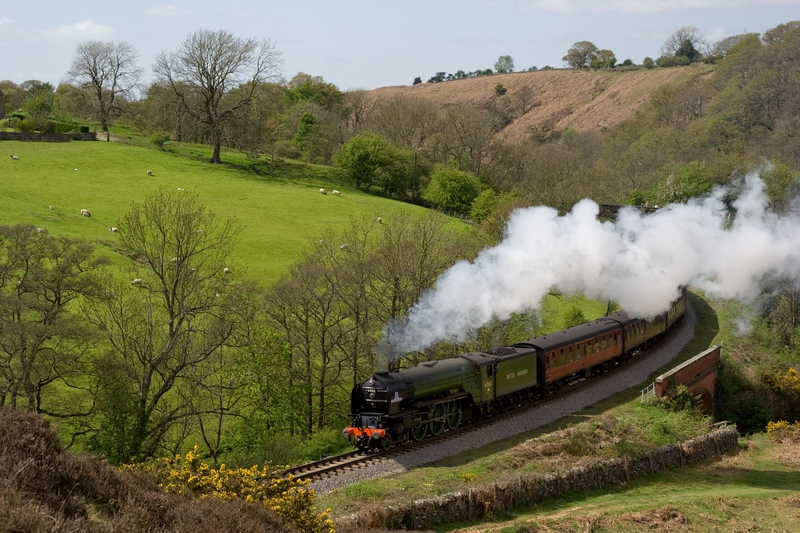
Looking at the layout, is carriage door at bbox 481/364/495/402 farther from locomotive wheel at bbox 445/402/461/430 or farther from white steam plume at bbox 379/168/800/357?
white steam plume at bbox 379/168/800/357

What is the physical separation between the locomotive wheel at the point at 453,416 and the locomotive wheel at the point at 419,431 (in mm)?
1256

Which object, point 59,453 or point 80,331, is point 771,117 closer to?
point 80,331

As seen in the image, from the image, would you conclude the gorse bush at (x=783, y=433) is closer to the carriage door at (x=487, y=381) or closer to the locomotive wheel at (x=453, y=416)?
the carriage door at (x=487, y=381)

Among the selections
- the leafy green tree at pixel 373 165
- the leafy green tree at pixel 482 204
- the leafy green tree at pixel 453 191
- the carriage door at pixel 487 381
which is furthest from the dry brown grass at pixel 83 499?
the leafy green tree at pixel 373 165

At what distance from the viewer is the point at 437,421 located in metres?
27.2

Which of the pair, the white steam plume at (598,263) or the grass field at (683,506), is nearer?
the grass field at (683,506)

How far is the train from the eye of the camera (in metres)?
25.1

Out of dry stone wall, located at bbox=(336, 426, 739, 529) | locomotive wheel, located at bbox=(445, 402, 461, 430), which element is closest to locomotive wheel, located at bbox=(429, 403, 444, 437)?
locomotive wheel, located at bbox=(445, 402, 461, 430)

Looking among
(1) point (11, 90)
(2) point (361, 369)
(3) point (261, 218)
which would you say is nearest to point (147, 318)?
(2) point (361, 369)

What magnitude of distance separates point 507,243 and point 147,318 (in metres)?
16.1

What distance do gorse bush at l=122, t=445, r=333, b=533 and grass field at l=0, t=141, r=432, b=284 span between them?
3113cm

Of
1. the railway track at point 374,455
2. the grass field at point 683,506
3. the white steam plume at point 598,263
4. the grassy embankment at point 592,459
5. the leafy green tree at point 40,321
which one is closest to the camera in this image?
the grass field at point 683,506

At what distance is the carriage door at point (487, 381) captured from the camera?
2845 centimetres

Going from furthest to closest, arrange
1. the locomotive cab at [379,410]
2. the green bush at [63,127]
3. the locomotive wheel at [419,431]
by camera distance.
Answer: the green bush at [63,127] < the locomotive wheel at [419,431] < the locomotive cab at [379,410]
